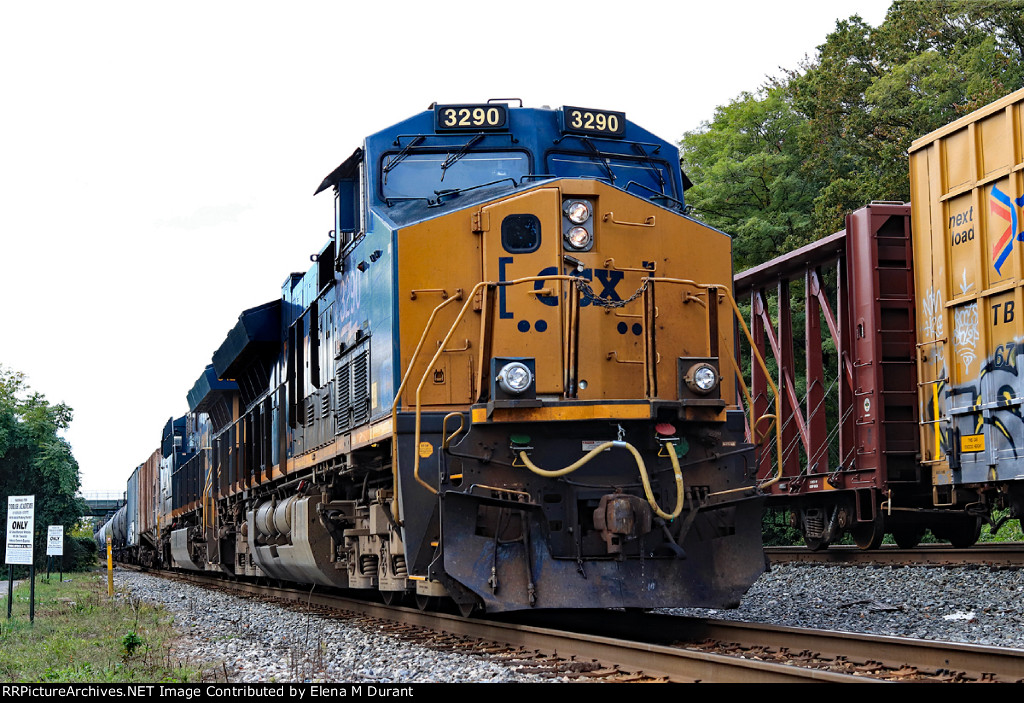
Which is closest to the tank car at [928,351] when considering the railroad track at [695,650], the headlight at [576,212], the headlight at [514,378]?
the railroad track at [695,650]

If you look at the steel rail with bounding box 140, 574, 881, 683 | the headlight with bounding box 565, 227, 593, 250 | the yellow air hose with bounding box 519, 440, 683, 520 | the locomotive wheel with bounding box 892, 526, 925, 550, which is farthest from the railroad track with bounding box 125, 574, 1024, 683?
the locomotive wheel with bounding box 892, 526, 925, 550

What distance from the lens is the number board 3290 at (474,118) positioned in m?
9.11

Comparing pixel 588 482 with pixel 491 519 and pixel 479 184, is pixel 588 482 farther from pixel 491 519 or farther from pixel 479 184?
pixel 479 184

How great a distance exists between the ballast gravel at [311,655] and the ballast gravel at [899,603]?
9.88ft

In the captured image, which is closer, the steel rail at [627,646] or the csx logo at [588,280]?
the steel rail at [627,646]

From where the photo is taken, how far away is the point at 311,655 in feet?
25.3

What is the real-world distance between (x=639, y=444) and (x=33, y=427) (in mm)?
29537

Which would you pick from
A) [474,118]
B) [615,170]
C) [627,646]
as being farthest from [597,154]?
[627,646]

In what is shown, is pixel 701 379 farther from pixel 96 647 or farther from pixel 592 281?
pixel 96 647

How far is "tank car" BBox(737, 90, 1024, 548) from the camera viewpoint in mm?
9406

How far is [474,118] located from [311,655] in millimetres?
4400

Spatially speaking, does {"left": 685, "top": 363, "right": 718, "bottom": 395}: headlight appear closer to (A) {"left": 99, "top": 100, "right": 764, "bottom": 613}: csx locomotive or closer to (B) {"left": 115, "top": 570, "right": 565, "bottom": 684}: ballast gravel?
(A) {"left": 99, "top": 100, "right": 764, "bottom": 613}: csx locomotive

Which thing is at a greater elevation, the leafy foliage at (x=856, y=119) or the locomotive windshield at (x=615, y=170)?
the leafy foliage at (x=856, y=119)

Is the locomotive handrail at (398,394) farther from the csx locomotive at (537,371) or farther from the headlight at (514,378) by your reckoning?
the headlight at (514,378)
